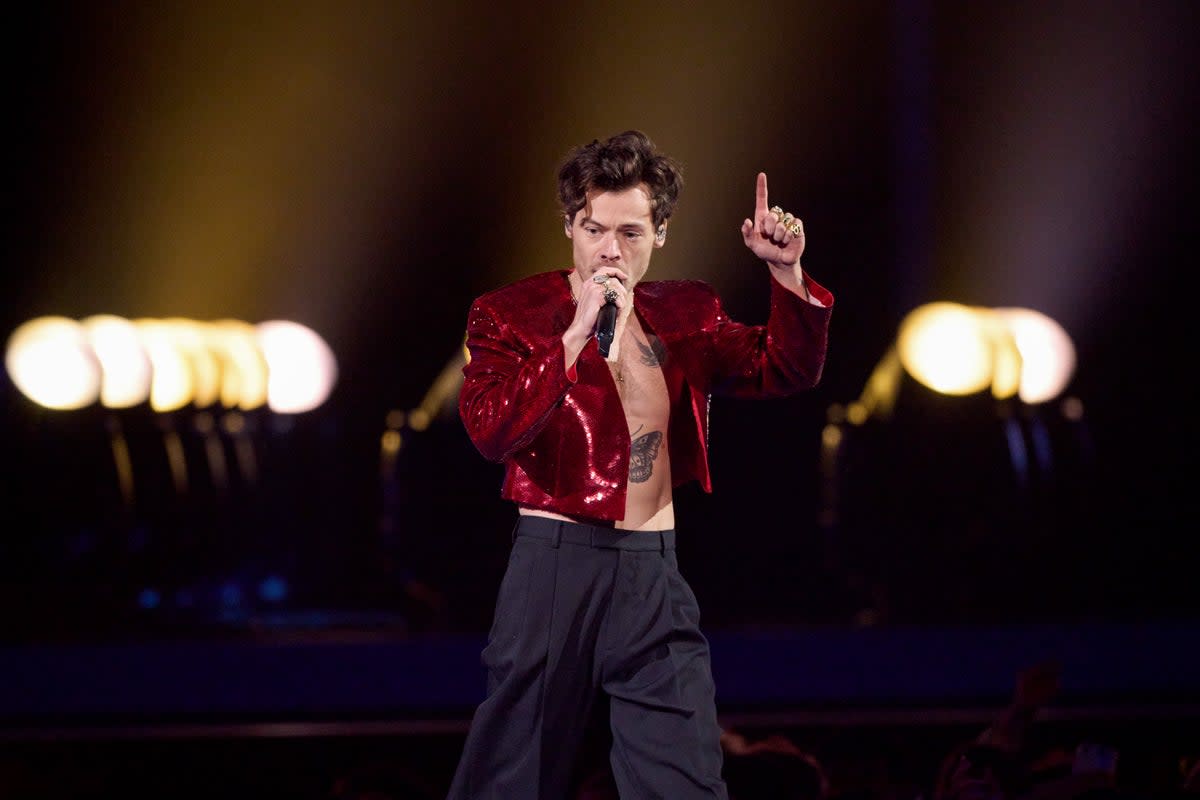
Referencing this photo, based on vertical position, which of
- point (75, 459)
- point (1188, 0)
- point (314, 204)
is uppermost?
point (1188, 0)

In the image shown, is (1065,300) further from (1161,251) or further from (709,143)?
(709,143)

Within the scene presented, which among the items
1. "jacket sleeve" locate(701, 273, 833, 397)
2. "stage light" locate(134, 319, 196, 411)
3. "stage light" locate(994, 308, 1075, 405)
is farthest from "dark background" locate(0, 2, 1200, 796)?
"jacket sleeve" locate(701, 273, 833, 397)

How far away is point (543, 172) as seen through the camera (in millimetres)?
5691

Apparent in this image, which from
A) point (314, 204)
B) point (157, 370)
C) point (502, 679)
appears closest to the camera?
point (502, 679)

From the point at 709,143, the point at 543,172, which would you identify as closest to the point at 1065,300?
the point at 709,143

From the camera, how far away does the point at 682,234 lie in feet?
18.1

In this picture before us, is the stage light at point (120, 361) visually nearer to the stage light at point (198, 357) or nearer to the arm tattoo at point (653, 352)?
the stage light at point (198, 357)

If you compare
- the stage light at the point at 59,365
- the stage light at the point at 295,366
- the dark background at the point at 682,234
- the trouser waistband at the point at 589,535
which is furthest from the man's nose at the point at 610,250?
the stage light at the point at 59,365

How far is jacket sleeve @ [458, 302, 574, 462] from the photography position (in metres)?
1.68

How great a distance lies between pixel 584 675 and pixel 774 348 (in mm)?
582

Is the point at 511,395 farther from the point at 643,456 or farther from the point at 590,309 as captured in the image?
the point at 643,456

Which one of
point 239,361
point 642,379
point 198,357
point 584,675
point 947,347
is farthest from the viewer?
point 239,361

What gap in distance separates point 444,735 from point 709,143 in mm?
3426

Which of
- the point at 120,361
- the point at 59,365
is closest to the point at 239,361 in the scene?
the point at 120,361
